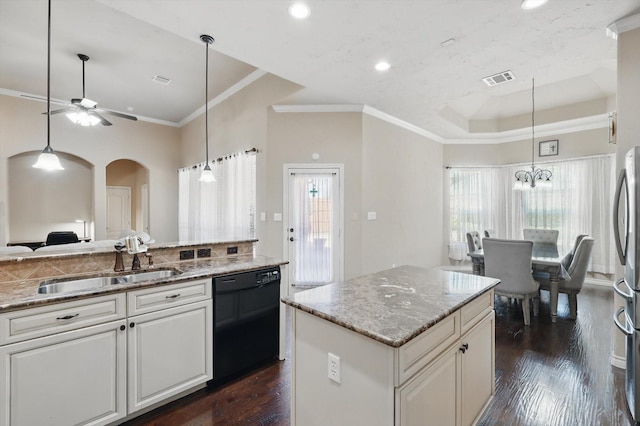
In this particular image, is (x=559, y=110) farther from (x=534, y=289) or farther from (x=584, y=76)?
(x=534, y=289)

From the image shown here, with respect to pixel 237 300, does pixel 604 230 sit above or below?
above

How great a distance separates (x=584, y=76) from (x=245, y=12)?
18.7ft

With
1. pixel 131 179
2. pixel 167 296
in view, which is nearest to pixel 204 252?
pixel 167 296

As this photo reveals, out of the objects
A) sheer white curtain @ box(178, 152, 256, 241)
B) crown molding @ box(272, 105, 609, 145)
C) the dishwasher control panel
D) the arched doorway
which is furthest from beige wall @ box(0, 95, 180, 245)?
the dishwasher control panel

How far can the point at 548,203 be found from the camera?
18.7 feet

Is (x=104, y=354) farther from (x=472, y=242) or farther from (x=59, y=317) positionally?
(x=472, y=242)

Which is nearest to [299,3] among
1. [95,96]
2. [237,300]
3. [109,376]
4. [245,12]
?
[245,12]

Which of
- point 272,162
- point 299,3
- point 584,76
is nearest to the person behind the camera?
point 299,3

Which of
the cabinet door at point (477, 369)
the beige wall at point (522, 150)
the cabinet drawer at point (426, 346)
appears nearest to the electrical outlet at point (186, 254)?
the cabinet drawer at point (426, 346)

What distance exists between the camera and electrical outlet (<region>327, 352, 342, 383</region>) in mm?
1334

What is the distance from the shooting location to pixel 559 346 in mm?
2908

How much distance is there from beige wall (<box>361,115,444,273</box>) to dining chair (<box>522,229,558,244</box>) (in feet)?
5.49

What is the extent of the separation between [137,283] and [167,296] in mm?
212

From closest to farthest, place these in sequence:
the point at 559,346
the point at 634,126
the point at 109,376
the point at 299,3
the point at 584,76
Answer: the point at 109,376 → the point at 299,3 → the point at 634,126 → the point at 559,346 → the point at 584,76
